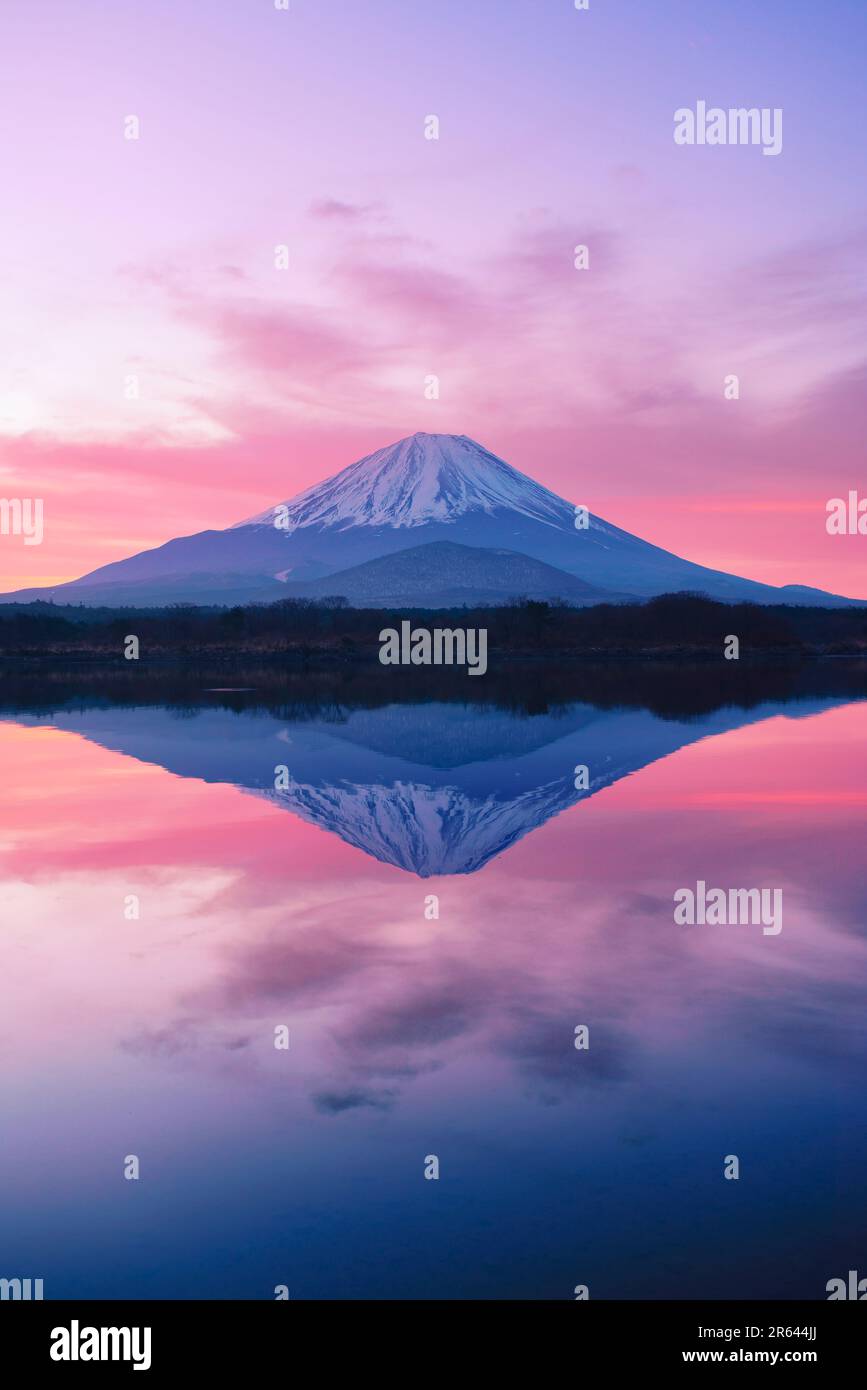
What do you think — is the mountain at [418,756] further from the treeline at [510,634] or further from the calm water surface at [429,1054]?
the treeline at [510,634]

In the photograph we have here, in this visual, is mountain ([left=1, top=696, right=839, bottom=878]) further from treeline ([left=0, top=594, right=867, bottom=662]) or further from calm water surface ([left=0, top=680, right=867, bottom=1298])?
treeline ([left=0, top=594, right=867, bottom=662])

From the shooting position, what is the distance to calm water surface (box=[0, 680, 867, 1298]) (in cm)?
620

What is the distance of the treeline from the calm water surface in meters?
66.7

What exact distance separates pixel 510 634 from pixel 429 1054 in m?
96.0

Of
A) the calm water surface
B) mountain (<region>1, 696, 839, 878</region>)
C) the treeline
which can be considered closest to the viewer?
the calm water surface

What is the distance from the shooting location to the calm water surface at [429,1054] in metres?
6.20

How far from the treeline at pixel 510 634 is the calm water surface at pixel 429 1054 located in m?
66.7

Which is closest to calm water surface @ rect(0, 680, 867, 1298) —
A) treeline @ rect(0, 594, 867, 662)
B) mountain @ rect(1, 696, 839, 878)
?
mountain @ rect(1, 696, 839, 878)

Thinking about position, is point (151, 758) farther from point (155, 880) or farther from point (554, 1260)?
point (554, 1260)

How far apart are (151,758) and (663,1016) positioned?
62.8 ft

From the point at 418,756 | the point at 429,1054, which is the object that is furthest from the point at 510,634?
the point at 429,1054

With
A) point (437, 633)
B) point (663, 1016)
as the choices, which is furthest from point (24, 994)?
point (437, 633)

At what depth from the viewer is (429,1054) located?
870 centimetres
